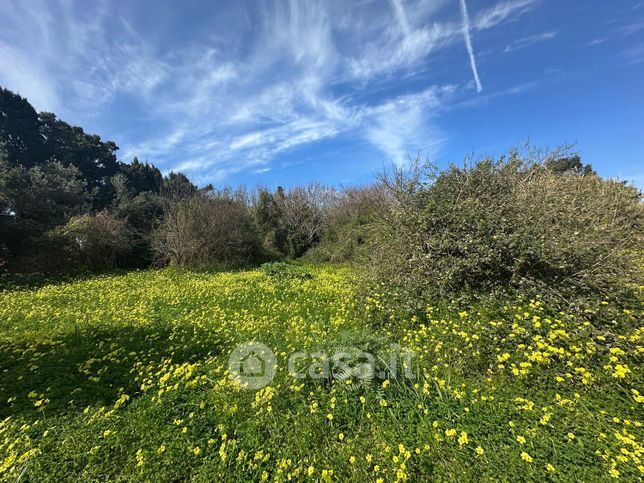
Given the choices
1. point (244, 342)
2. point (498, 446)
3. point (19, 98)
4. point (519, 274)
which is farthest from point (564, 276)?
point (19, 98)

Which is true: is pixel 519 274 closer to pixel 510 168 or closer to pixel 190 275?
pixel 510 168

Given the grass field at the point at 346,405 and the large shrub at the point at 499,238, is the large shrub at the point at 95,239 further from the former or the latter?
the large shrub at the point at 499,238

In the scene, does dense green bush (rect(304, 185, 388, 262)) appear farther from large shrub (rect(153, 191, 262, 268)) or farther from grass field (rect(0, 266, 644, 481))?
grass field (rect(0, 266, 644, 481))

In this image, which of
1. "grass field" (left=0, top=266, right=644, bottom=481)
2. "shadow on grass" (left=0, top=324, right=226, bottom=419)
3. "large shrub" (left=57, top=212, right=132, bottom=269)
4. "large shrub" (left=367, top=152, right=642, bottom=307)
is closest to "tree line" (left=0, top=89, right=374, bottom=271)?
"large shrub" (left=57, top=212, right=132, bottom=269)

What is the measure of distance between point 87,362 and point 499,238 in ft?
24.0

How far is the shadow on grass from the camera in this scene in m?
3.69

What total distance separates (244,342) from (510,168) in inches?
275

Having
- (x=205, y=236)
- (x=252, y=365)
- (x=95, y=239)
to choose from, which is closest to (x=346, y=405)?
(x=252, y=365)

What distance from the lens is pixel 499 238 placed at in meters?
5.25

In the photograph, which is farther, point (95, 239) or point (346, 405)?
point (95, 239)

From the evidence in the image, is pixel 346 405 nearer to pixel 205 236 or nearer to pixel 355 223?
pixel 355 223

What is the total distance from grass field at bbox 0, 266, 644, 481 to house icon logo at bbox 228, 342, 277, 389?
0.35 ft

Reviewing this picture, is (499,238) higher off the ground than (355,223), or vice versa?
(355,223)

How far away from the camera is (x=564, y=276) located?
4.85 m
